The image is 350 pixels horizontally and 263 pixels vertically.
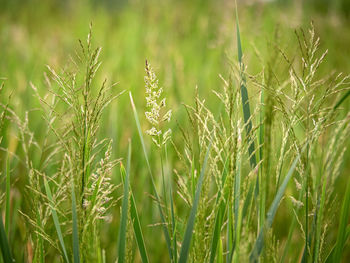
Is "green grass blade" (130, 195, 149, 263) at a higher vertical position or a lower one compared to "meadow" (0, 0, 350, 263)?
lower

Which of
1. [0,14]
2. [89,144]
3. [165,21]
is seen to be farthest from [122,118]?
[0,14]

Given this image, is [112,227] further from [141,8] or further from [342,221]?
[141,8]

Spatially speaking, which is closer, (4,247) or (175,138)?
(4,247)

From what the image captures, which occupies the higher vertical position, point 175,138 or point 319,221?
point 175,138

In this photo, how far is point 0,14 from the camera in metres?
4.71

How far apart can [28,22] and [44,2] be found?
597 mm

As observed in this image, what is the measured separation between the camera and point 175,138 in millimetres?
1913

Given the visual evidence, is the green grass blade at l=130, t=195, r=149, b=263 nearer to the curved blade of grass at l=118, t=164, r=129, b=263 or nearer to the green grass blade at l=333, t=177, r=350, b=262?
the curved blade of grass at l=118, t=164, r=129, b=263

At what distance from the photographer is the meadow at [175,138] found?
65 centimetres

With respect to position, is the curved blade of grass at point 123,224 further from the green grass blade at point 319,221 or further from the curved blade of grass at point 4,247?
the green grass blade at point 319,221

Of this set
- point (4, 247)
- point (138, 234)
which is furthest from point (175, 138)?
point (4, 247)

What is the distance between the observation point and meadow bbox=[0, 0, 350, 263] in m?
0.65

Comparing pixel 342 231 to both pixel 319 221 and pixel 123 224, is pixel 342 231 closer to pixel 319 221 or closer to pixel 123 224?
pixel 319 221

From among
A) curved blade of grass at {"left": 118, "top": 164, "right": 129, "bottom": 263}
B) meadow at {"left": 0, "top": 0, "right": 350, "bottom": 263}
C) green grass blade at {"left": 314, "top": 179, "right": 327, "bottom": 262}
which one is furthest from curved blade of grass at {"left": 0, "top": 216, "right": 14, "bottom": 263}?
green grass blade at {"left": 314, "top": 179, "right": 327, "bottom": 262}
